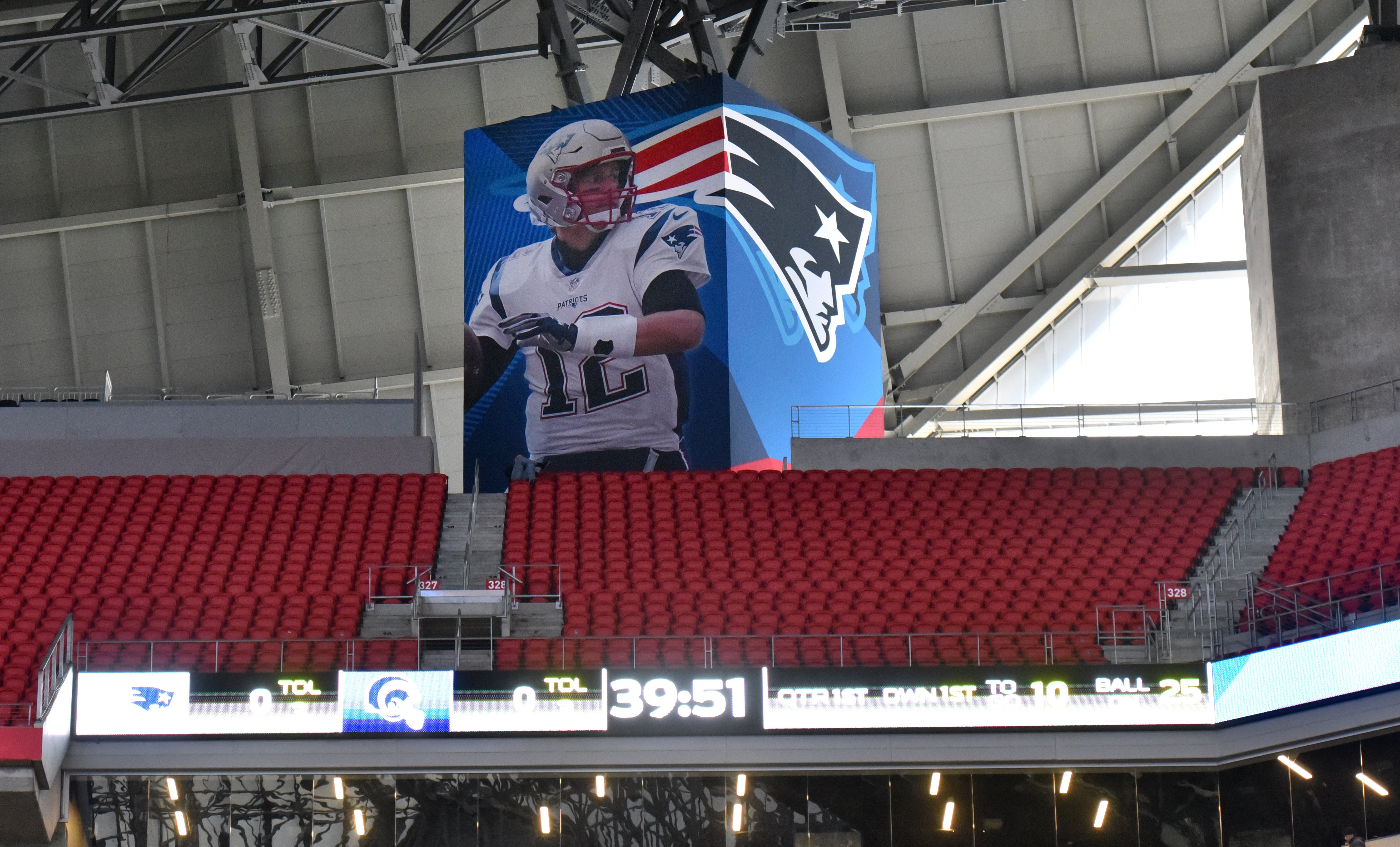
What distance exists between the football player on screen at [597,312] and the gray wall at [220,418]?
3156 mm

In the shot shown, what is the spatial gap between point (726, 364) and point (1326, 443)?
7369 mm

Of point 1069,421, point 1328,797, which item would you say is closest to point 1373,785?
point 1328,797

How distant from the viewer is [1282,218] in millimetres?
22125

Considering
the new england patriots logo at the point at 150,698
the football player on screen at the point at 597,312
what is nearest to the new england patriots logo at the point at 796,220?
the football player on screen at the point at 597,312

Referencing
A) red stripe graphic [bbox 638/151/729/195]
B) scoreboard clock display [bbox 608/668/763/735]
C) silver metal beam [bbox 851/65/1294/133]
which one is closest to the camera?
scoreboard clock display [bbox 608/668/763/735]

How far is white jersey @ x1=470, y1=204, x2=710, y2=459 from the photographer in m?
21.2

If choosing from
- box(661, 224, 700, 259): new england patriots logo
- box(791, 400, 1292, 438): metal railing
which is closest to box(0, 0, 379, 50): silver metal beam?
box(661, 224, 700, 259): new england patriots logo

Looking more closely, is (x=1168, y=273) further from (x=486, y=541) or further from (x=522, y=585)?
(x=522, y=585)

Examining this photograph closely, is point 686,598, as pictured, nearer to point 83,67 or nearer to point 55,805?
point 55,805

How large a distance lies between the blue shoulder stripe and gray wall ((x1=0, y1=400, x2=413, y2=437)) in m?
4.73

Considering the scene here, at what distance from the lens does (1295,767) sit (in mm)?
15469

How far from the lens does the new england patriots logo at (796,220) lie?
21.5m

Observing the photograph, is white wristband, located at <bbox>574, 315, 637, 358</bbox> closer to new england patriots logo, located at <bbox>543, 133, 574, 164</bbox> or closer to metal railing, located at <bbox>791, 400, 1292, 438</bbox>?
new england patriots logo, located at <bbox>543, 133, 574, 164</bbox>

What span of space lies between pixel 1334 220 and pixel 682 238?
818 cm
